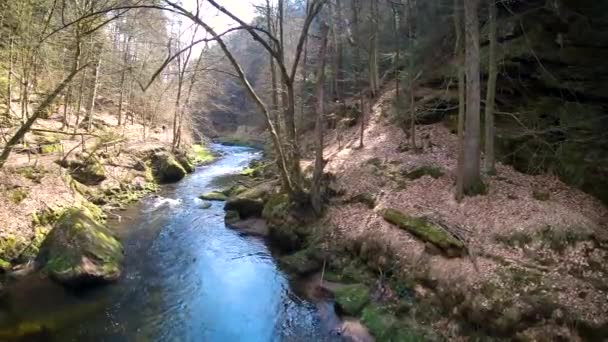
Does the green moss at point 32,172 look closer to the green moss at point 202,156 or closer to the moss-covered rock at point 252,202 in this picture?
the moss-covered rock at point 252,202

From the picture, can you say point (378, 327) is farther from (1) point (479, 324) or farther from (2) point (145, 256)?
(2) point (145, 256)

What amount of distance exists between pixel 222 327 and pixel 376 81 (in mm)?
16122

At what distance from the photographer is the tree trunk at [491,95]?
11.8 m

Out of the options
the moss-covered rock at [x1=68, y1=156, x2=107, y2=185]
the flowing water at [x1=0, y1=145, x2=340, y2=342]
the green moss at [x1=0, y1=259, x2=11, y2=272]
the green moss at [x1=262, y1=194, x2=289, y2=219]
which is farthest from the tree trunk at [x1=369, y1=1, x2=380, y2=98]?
the green moss at [x1=0, y1=259, x2=11, y2=272]

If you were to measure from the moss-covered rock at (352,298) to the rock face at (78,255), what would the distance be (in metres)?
6.35

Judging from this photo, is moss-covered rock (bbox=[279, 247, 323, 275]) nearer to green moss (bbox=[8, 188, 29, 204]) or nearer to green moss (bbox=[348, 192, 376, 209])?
green moss (bbox=[348, 192, 376, 209])

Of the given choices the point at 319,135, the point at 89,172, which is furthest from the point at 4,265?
the point at 319,135

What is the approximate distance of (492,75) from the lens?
39.2 ft

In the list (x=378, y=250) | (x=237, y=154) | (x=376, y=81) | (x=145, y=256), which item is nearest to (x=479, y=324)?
(x=378, y=250)

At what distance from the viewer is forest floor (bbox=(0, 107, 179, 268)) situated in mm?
12820

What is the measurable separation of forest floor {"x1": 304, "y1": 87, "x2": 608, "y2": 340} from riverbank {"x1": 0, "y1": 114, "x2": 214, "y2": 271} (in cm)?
753

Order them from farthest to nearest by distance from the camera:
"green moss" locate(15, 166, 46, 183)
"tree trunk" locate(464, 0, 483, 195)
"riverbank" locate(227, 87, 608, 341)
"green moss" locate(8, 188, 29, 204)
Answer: "green moss" locate(15, 166, 46, 183)
"green moss" locate(8, 188, 29, 204)
"tree trunk" locate(464, 0, 483, 195)
"riverbank" locate(227, 87, 608, 341)

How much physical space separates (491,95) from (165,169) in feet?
65.3

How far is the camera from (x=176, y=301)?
1151 centimetres
